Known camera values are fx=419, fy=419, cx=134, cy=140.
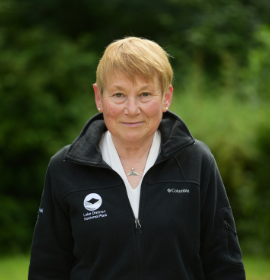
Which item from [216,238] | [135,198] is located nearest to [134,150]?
[135,198]

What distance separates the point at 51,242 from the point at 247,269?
4375mm

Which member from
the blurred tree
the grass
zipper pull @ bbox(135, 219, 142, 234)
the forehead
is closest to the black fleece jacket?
zipper pull @ bbox(135, 219, 142, 234)

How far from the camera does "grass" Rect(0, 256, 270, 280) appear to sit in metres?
5.55

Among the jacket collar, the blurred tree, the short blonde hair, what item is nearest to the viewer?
the short blonde hair

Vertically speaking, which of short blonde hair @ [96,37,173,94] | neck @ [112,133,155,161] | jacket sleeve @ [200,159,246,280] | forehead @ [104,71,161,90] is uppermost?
short blonde hair @ [96,37,173,94]

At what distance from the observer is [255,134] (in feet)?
19.3

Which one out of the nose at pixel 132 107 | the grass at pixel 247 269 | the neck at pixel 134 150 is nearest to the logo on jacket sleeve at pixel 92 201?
the neck at pixel 134 150

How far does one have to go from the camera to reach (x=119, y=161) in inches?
82.6

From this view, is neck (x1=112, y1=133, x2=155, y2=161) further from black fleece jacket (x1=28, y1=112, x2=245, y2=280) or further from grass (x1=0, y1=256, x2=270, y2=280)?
grass (x1=0, y1=256, x2=270, y2=280)

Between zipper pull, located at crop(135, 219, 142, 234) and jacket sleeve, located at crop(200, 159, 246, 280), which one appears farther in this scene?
jacket sleeve, located at crop(200, 159, 246, 280)

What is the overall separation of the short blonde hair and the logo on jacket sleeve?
505 millimetres

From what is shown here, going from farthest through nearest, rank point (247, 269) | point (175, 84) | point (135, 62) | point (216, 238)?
point (175, 84), point (247, 269), point (216, 238), point (135, 62)

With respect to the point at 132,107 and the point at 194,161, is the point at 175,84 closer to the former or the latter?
the point at 194,161

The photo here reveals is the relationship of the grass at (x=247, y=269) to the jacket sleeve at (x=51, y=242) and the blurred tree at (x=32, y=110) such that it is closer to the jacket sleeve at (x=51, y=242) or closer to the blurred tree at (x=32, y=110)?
the blurred tree at (x=32, y=110)
